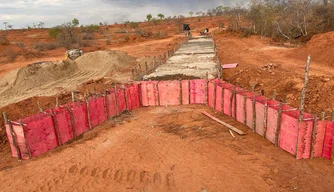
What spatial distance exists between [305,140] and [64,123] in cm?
703

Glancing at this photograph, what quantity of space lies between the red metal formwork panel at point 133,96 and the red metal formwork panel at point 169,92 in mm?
1004

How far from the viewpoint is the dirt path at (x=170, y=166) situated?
6289mm

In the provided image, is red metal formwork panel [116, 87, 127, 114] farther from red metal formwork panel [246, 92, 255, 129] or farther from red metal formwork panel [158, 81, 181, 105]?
red metal formwork panel [246, 92, 255, 129]

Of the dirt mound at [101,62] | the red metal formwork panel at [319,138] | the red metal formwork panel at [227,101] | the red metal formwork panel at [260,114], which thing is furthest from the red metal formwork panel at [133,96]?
the dirt mound at [101,62]

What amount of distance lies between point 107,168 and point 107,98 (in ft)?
11.4

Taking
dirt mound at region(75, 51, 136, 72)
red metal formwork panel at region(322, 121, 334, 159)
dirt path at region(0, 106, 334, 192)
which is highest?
dirt mound at region(75, 51, 136, 72)

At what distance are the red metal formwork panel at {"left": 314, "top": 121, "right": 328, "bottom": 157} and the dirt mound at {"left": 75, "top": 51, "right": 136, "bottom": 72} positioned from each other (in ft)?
50.3

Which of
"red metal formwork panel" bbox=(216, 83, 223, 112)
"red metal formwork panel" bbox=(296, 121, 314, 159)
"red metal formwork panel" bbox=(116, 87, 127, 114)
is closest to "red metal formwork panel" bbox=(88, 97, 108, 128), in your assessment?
"red metal formwork panel" bbox=(116, 87, 127, 114)

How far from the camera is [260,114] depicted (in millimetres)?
8195

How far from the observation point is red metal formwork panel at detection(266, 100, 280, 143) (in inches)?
295

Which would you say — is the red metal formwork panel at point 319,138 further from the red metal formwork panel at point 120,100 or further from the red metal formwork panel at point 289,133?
the red metal formwork panel at point 120,100

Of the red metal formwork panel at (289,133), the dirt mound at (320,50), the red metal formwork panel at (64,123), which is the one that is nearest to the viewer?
the red metal formwork panel at (289,133)

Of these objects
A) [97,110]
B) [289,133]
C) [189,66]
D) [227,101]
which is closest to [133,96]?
[97,110]

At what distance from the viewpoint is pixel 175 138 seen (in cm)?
861
